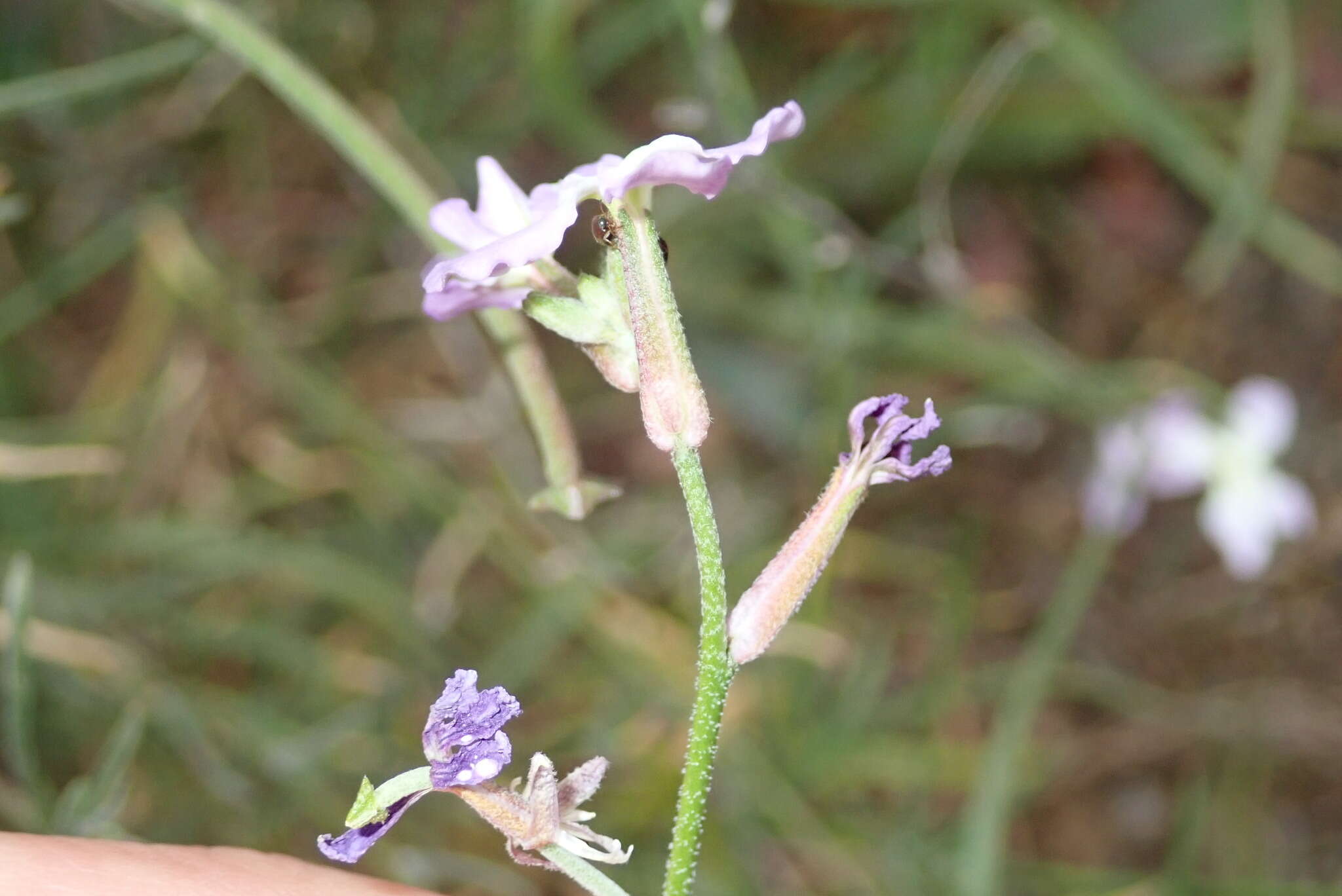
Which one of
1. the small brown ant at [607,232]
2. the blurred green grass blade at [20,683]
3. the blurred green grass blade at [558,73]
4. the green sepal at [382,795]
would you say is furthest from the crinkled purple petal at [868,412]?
the blurred green grass blade at [558,73]

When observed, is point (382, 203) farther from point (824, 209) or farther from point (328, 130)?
point (328, 130)

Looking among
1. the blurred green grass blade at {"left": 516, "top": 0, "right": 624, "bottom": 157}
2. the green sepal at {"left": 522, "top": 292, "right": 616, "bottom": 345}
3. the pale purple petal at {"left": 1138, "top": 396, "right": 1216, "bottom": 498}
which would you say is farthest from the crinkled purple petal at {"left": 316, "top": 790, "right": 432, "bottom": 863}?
the pale purple petal at {"left": 1138, "top": 396, "right": 1216, "bottom": 498}

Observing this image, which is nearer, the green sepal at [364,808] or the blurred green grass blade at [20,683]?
the green sepal at [364,808]

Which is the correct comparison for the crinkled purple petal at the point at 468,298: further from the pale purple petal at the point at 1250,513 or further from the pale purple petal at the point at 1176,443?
the pale purple petal at the point at 1250,513

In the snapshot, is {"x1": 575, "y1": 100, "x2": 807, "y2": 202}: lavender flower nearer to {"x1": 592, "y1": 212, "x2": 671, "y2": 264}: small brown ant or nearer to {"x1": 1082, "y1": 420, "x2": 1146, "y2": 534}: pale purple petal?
{"x1": 592, "y1": 212, "x2": 671, "y2": 264}: small brown ant

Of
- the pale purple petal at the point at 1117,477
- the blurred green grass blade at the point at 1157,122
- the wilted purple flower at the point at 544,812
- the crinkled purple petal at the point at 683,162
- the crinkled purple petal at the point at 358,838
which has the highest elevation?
the blurred green grass blade at the point at 1157,122

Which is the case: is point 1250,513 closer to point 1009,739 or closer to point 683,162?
point 1009,739

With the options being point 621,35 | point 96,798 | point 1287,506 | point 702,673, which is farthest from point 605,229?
point 1287,506
